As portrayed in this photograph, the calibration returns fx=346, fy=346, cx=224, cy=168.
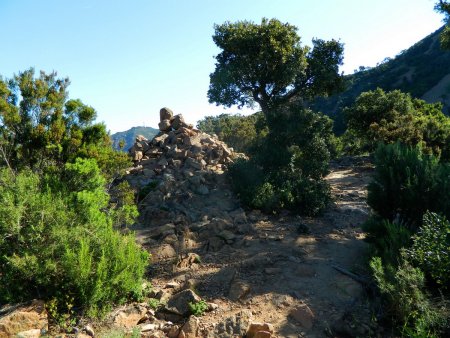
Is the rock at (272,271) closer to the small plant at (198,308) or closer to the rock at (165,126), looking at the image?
the small plant at (198,308)

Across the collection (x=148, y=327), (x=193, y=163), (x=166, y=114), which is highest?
(x=166, y=114)

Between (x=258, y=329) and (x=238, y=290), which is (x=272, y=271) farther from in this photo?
(x=258, y=329)

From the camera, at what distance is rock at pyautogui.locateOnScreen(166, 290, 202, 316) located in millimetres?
6375

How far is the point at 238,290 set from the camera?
718 cm

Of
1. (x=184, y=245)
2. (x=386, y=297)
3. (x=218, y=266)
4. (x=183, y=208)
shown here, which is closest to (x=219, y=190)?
(x=183, y=208)

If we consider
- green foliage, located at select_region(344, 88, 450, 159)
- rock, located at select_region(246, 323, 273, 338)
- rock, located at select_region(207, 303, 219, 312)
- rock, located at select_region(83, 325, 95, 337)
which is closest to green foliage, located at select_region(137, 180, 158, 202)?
rock, located at select_region(207, 303, 219, 312)

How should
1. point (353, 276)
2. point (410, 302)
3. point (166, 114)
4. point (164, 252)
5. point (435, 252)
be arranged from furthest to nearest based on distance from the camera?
point (166, 114)
point (164, 252)
point (353, 276)
point (435, 252)
point (410, 302)

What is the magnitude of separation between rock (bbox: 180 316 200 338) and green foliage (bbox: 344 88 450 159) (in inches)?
622

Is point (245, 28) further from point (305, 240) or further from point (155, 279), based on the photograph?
point (155, 279)

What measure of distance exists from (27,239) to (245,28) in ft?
49.3

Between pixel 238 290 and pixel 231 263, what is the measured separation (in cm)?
140

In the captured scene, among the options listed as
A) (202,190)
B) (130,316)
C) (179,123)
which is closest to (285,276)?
(130,316)

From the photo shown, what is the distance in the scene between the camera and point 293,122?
52.8ft

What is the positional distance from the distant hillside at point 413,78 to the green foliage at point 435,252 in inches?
1828
